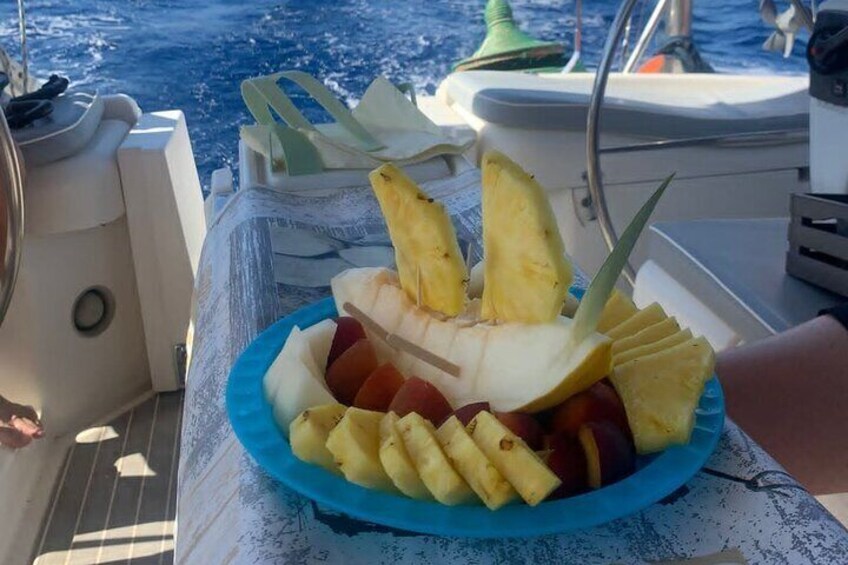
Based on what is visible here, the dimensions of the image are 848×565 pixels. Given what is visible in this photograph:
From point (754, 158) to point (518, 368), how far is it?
58.7 inches

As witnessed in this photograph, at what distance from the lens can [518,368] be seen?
23.0 inches

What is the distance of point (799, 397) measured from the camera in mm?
930

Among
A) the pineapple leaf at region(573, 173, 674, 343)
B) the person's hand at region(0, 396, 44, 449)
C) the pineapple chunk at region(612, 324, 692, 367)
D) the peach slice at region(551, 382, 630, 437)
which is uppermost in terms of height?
the pineapple leaf at region(573, 173, 674, 343)

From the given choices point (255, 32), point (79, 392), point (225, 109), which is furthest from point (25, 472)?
point (255, 32)

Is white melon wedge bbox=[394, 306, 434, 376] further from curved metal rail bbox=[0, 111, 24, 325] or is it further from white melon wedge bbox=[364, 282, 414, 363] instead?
curved metal rail bbox=[0, 111, 24, 325]

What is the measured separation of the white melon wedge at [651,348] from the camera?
0.63m

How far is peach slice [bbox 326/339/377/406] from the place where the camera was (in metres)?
0.63

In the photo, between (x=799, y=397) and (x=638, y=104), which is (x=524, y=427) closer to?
(x=799, y=397)

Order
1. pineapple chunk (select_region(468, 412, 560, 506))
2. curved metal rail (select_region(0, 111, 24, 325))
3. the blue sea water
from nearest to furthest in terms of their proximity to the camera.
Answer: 1. pineapple chunk (select_region(468, 412, 560, 506))
2. curved metal rail (select_region(0, 111, 24, 325))
3. the blue sea water

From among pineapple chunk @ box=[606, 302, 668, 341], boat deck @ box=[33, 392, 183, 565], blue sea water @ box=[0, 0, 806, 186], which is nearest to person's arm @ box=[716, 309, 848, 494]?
pineapple chunk @ box=[606, 302, 668, 341]

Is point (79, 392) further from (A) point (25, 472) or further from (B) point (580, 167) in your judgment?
(B) point (580, 167)

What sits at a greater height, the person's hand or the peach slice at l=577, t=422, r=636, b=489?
the peach slice at l=577, t=422, r=636, b=489

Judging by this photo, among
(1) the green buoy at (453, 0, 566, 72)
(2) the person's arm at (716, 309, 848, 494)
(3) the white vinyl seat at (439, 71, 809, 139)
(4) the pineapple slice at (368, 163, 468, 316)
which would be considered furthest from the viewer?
(1) the green buoy at (453, 0, 566, 72)

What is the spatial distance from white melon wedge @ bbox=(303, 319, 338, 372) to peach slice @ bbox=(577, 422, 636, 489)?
0.63 ft
